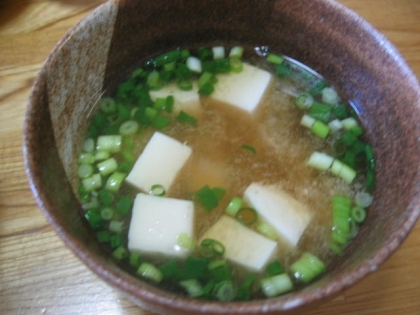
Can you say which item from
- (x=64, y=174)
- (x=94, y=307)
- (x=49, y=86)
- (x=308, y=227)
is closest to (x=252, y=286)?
(x=308, y=227)

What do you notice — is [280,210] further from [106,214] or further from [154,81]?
[154,81]

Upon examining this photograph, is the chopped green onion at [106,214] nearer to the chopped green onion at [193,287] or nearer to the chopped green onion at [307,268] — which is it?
the chopped green onion at [193,287]

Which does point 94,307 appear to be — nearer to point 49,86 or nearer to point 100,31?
point 49,86

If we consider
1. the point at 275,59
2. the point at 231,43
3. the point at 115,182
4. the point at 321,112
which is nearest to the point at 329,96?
the point at 321,112

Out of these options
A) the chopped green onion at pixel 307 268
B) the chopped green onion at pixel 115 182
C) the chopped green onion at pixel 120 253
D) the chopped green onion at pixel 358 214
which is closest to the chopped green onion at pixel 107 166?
the chopped green onion at pixel 115 182

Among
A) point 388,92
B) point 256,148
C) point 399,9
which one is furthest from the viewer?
point 399,9

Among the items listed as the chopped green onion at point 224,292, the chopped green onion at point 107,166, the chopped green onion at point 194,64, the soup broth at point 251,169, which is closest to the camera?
the chopped green onion at point 224,292

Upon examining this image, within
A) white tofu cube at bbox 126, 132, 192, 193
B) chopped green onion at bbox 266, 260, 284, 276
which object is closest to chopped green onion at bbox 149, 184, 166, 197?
white tofu cube at bbox 126, 132, 192, 193
